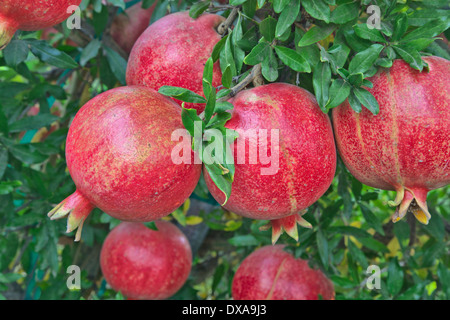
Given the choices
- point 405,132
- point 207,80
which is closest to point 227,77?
point 207,80

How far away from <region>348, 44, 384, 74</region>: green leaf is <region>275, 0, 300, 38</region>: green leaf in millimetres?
123

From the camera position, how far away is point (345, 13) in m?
0.83

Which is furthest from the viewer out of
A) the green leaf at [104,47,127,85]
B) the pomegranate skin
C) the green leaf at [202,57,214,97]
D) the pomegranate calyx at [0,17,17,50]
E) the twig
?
the pomegranate skin

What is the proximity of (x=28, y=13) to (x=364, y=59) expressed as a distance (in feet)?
1.90

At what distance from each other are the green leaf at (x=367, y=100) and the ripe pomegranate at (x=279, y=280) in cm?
76

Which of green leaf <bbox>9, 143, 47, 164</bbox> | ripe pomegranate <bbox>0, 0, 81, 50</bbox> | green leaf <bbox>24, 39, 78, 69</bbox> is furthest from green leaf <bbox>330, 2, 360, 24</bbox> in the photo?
green leaf <bbox>9, 143, 47, 164</bbox>

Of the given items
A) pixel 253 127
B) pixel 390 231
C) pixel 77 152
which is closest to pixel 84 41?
pixel 77 152

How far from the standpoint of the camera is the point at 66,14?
884mm

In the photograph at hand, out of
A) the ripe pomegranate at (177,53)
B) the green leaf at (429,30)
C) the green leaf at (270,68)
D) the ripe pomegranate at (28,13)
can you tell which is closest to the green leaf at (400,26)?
the green leaf at (429,30)

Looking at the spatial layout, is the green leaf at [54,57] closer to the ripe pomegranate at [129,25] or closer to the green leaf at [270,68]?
the ripe pomegranate at [129,25]

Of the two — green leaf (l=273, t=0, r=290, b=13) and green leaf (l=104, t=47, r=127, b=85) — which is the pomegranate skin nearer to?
green leaf (l=104, t=47, r=127, b=85)

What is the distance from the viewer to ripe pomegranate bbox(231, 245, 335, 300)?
1.42m

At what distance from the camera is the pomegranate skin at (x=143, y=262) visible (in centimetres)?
153
